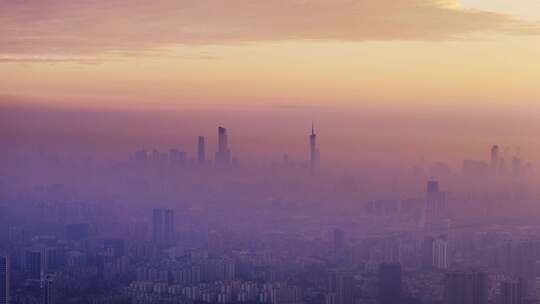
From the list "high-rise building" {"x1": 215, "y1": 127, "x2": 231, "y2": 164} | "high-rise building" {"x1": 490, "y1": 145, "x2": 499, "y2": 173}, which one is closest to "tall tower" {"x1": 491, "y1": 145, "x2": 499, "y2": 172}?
"high-rise building" {"x1": 490, "y1": 145, "x2": 499, "y2": 173}

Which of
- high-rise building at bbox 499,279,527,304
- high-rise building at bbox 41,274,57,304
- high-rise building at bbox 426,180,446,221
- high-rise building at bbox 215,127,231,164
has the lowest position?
high-rise building at bbox 41,274,57,304

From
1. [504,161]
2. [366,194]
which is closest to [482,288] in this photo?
[504,161]

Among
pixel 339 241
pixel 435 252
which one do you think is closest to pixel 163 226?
pixel 339 241

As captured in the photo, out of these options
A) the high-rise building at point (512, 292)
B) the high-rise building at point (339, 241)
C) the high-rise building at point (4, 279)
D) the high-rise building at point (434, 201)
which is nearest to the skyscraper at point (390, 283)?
the high-rise building at point (512, 292)

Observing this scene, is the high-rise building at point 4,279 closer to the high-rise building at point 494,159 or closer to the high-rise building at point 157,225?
the high-rise building at point 157,225

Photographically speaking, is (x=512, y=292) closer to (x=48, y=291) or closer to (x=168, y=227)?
(x=48, y=291)

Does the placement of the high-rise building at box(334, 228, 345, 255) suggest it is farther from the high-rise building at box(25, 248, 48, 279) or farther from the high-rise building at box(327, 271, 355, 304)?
the high-rise building at box(25, 248, 48, 279)

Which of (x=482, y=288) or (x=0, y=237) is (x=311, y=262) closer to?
(x=482, y=288)
